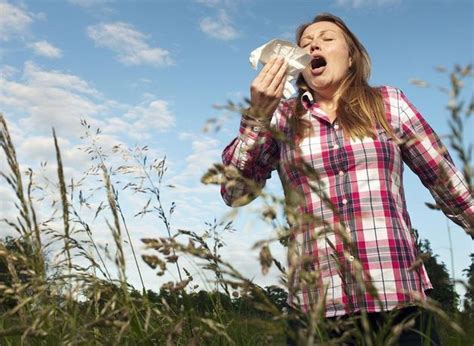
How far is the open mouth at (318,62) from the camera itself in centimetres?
418

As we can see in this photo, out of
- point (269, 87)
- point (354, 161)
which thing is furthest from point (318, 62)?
point (354, 161)

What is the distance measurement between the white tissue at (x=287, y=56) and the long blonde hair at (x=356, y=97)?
19 cm

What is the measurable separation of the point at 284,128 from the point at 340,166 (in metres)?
0.63

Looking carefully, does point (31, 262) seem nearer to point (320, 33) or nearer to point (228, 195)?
point (228, 195)

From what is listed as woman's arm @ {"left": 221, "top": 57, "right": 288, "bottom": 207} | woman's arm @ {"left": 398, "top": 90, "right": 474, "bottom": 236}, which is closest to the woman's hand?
woman's arm @ {"left": 221, "top": 57, "right": 288, "bottom": 207}

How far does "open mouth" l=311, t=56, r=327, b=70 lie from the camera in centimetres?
418

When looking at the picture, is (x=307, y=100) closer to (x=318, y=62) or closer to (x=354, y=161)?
(x=318, y=62)

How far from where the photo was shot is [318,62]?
4.22 meters

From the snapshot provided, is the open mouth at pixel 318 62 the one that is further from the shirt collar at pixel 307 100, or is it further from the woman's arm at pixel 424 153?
the woman's arm at pixel 424 153

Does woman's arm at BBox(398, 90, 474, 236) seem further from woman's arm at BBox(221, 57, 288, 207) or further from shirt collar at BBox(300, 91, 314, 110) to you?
woman's arm at BBox(221, 57, 288, 207)

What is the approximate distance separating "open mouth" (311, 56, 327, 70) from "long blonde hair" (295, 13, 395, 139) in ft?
0.51

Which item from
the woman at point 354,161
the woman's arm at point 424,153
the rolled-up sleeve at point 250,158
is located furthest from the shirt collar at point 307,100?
the woman's arm at point 424,153

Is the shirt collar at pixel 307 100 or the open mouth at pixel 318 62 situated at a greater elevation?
the open mouth at pixel 318 62

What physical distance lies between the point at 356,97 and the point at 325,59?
369 mm
